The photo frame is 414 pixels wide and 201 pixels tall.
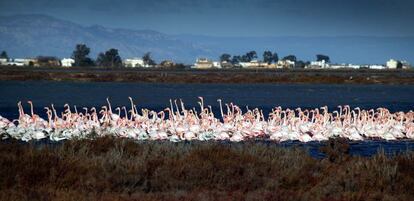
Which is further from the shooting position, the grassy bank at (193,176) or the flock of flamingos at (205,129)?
the flock of flamingos at (205,129)

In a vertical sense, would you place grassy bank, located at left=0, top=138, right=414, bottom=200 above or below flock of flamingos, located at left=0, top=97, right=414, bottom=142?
above

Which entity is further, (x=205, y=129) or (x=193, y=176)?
(x=205, y=129)

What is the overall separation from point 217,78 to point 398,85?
74.6 feet

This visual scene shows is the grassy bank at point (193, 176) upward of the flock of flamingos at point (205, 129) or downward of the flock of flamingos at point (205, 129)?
upward

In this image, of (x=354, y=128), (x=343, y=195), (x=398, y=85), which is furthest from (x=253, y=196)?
(x=398, y=85)

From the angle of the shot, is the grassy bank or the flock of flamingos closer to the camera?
the grassy bank

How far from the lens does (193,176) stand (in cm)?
1413

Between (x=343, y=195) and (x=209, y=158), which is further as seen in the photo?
(x=209, y=158)

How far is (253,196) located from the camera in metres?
12.7

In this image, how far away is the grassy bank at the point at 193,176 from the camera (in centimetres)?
1292

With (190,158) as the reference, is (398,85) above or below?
below

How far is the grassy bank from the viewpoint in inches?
509

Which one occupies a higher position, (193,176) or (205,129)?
(193,176)

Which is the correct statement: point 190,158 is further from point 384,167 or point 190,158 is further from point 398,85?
point 398,85
